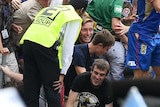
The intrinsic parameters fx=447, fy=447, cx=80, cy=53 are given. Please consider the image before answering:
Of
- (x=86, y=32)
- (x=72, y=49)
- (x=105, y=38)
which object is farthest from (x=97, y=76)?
(x=86, y=32)

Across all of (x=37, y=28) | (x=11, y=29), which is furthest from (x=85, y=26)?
(x=37, y=28)

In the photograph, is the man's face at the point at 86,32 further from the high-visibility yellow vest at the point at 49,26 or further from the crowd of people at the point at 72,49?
the high-visibility yellow vest at the point at 49,26

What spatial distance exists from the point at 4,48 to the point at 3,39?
0.11 m

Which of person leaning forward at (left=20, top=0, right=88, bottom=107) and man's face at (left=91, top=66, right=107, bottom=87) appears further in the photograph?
man's face at (left=91, top=66, right=107, bottom=87)

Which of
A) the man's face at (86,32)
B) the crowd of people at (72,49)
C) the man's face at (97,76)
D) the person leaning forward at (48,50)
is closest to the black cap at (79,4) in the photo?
the crowd of people at (72,49)

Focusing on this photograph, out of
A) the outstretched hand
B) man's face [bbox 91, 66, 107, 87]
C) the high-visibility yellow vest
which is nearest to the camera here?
the high-visibility yellow vest

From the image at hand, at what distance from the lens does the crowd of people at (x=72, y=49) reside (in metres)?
4.25

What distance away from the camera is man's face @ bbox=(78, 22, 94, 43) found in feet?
17.7

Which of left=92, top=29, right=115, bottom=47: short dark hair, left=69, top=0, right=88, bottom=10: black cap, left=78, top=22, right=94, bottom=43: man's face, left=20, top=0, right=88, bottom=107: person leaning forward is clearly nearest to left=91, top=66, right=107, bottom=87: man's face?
left=20, top=0, right=88, bottom=107: person leaning forward

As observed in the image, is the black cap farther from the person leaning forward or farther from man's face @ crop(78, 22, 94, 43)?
the person leaning forward

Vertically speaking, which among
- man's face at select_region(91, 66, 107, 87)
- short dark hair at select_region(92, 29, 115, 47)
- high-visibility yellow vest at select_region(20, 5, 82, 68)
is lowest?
man's face at select_region(91, 66, 107, 87)

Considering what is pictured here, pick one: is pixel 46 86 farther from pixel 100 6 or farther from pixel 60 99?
pixel 100 6

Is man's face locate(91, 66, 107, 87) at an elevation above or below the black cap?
below

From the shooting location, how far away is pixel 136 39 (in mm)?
4566
